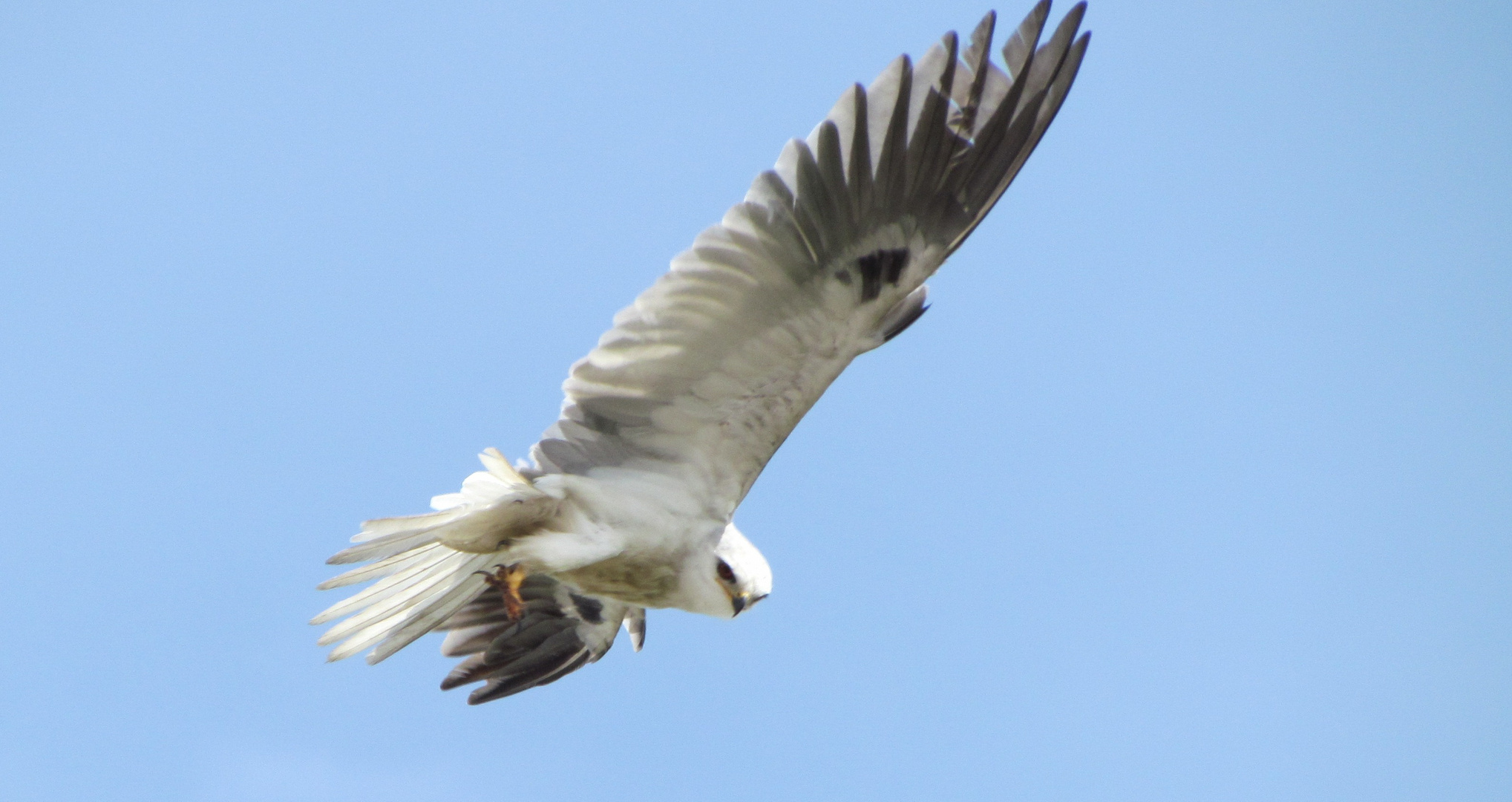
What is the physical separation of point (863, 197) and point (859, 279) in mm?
285

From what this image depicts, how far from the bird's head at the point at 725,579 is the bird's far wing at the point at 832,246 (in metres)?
0.45

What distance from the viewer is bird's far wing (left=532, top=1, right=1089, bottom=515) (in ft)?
17.1

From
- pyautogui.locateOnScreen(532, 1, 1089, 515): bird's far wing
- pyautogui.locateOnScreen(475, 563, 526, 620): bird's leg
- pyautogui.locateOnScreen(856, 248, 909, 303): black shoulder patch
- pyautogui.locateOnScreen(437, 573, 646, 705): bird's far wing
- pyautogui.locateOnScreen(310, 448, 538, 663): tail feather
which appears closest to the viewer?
pyautogui.locateOnScreen(532, 1, 1089, 515): bird's far wing

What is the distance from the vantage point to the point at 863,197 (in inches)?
209

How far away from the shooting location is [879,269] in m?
5.41

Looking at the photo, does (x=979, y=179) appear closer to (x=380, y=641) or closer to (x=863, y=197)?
(x=863, y=197)

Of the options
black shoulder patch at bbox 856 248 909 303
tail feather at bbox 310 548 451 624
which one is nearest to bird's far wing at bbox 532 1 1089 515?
black shoulder patch at bbox 856 248 909 303

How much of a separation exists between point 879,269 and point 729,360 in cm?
62

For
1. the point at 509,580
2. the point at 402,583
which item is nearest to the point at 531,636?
the point at 402,583

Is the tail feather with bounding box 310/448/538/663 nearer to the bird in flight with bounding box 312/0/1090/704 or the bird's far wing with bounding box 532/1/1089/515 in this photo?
the bird in flight with bounding box 312/0/1090/704

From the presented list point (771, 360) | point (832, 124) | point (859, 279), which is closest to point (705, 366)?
point (771, 360)

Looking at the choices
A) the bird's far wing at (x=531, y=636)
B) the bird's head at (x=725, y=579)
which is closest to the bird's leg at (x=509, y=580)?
the bird's head at (x=725, y=579)

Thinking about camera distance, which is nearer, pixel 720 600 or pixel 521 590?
pixel 720 600

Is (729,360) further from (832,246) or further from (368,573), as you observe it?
(368,573)
